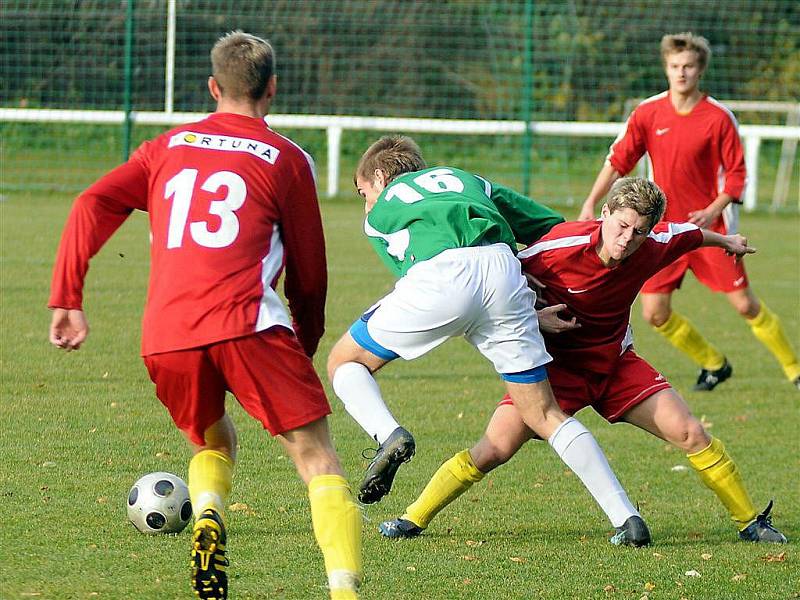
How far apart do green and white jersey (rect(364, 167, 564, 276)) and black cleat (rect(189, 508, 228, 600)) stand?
1.36 meters

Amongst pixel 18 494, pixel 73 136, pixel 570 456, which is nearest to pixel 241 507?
pixel 18 494

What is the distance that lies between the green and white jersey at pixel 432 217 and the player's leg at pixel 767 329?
12.7ft

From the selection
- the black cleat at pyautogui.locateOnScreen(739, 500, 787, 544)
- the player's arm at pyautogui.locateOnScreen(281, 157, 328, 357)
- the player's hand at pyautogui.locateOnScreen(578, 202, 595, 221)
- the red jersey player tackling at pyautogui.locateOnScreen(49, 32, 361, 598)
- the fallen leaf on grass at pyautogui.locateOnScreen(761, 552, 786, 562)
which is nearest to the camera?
the red jersey player tackling at pyautogui.locateOnScreen(49, 32, 361, 598)

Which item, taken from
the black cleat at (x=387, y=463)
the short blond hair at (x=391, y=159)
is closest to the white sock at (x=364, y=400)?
the black cleat at (x=387, y=463)

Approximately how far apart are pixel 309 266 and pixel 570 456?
1334 mm

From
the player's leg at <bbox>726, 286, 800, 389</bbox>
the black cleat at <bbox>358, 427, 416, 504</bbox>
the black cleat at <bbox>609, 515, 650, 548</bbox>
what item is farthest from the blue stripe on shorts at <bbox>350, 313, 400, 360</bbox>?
the player's leg at <bbox>726, 286, 800, 389</bbox>

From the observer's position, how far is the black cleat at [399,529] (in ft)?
16.6

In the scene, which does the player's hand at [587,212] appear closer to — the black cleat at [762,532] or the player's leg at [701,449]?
the player's leg at [701,449]

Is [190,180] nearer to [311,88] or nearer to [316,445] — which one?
[316,445]

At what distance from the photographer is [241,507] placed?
529cm

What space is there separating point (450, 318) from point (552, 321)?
0.46 m

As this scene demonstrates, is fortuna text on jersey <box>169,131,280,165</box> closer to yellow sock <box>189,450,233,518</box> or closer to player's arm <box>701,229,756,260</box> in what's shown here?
yellow sock <box>189,450,233,518</box>

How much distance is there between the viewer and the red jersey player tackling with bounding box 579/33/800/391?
8203mm

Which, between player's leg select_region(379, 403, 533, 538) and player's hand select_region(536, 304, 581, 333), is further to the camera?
player's leg select_region(379, 403, 533, 538)
